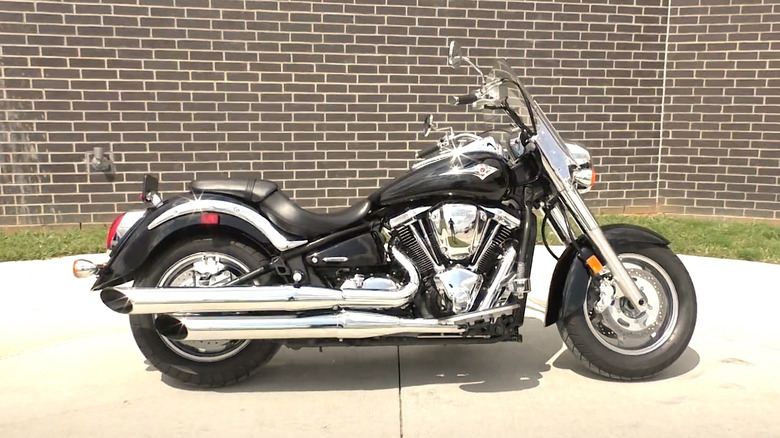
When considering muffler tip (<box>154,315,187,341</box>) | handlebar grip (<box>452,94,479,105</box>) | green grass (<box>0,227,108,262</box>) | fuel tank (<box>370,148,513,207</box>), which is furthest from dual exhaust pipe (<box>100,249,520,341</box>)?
green grass (<box>0,227,108,262</box>)

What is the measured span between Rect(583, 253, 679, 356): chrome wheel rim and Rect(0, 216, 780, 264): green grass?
2790mm

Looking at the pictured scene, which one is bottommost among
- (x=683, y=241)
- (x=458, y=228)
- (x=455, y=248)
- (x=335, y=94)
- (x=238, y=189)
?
(x=683, y=241)

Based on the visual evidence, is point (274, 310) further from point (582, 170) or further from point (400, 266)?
point (582, 170)

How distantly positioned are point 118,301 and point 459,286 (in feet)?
5.33

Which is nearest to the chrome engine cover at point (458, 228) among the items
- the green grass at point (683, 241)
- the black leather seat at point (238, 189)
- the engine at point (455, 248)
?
the engine at point (455, 248)

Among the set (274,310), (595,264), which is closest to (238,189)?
(274,310)

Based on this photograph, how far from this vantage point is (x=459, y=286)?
123 inches

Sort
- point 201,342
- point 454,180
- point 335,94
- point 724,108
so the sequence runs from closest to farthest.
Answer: point 454,180 < point 201,342 < point 335,94 < point 724,108

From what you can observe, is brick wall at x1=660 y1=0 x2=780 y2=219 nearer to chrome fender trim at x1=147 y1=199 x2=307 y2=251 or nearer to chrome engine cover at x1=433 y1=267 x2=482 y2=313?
chrome engine cover at x1=433 y1=267 x2=482 y2=313

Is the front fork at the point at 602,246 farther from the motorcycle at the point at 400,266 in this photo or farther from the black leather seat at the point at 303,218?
the black leather seat at the point at 303,218

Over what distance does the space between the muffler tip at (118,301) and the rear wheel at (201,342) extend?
18 centimetres

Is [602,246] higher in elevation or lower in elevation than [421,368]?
higher

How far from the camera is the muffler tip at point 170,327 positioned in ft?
10.1

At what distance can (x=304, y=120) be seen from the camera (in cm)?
660
